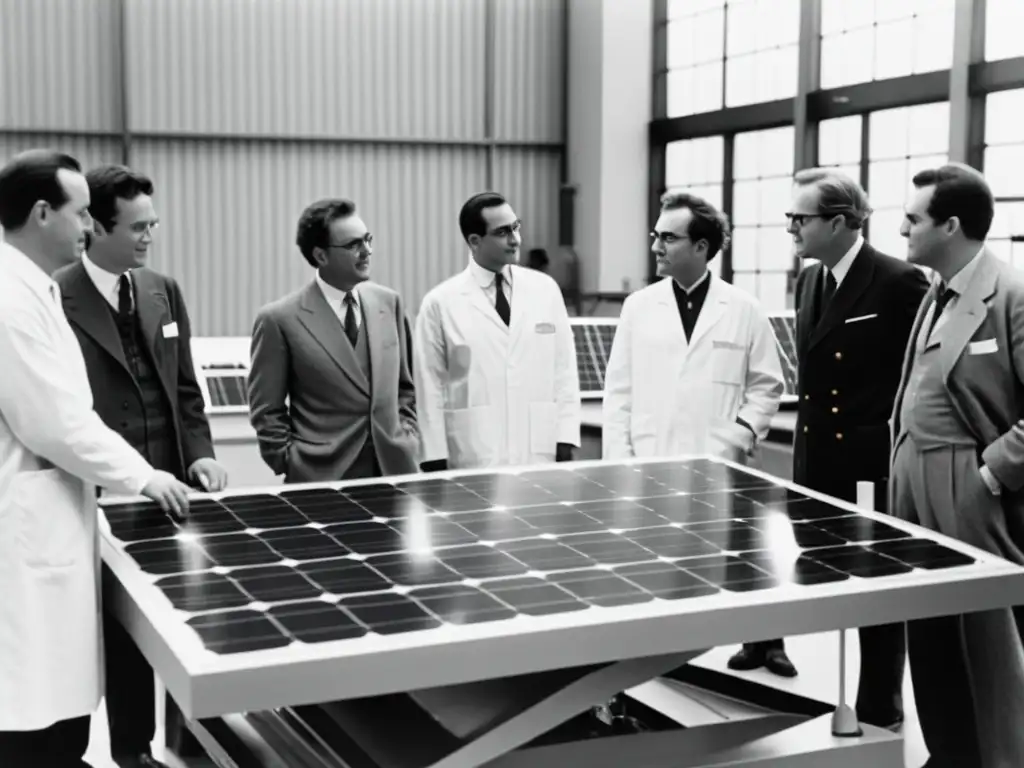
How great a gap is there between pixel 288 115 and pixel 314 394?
8.65 m

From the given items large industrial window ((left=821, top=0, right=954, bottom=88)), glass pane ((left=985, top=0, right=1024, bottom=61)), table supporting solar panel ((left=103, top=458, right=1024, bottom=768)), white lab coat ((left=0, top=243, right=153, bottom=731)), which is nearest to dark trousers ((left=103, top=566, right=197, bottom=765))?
table supporting solar panel ((left=103, top=458, right=1024, bottom=768))

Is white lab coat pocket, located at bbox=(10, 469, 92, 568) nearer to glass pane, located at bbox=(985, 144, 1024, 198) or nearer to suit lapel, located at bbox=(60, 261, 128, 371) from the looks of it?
suit lapel, located at bbox=(60, 261, 128, 371)

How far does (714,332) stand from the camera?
4.39 meters

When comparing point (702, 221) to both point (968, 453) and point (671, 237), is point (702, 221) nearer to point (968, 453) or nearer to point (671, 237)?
point (671, 237)

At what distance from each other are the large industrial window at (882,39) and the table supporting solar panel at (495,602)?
254 inches

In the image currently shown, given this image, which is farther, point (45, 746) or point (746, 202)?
point (746, 202)

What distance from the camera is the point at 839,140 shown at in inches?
392

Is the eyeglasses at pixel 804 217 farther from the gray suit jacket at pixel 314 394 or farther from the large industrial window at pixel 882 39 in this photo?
the large industrial window at pixel 882 39

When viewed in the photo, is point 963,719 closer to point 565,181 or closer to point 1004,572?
point 1004,572

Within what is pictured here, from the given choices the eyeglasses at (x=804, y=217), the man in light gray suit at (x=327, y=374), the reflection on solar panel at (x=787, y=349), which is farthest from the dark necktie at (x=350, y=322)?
the reflection on solar panel at (x=787, y=349)

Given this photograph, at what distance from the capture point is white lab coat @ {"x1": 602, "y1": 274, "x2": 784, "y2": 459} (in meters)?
4.39

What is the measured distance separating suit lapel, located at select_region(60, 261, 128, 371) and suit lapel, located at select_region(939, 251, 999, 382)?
2204 mm

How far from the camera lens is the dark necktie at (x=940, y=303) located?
3479mm

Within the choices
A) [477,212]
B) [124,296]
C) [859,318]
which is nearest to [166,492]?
[124,296]
